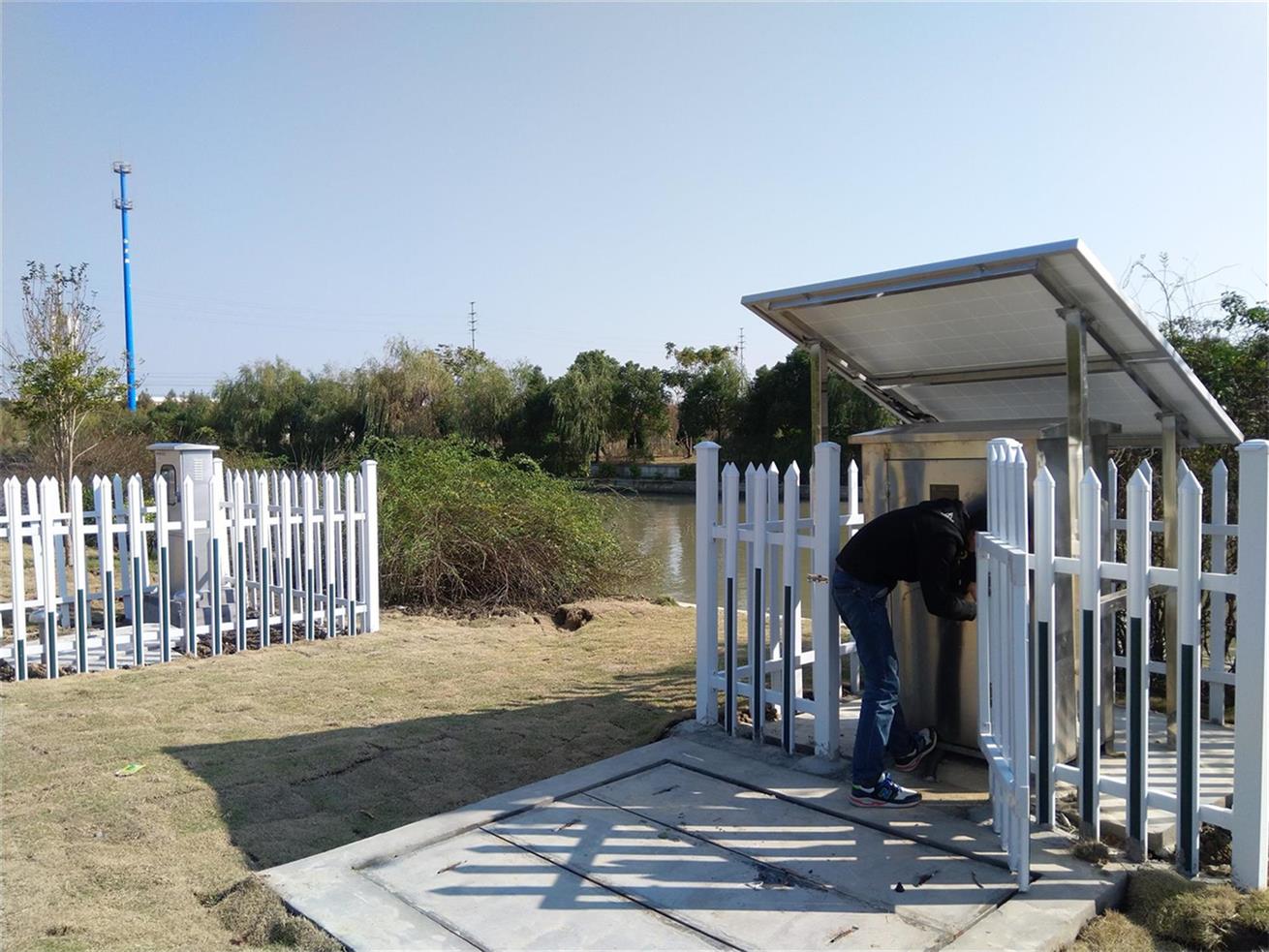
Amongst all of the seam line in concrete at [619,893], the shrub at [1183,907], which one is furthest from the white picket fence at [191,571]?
the shrub at [1183,907]

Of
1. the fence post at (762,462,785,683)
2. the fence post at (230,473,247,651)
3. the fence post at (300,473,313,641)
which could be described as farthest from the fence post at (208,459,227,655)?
the fence post at (762,462,785,683)

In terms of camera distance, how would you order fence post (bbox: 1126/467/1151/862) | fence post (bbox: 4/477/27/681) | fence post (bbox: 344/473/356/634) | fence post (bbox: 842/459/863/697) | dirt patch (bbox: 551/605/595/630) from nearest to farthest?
fence post (bbox: 1126/467/1151/862), fence post (bbox: 842/459/863/697), fence post (bbox: 4/477/27/681), fence post (bbox: 344/473/356/634), dirt patch (bbox: 551/605/595/630)

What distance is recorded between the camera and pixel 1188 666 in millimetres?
3422

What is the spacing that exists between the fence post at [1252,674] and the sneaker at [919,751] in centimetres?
154

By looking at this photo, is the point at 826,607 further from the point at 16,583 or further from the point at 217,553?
the point at 16,583

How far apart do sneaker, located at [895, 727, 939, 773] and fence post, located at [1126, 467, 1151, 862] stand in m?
1.20

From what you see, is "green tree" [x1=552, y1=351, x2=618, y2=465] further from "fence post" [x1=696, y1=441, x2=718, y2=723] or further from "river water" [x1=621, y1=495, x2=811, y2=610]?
"fence post" [x1=696, y1=441, x2=718, y2=723]

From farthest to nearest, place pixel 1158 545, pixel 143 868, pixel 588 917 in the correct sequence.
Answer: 1. pixel 1158 545
2. pixel 143 868
3. pixel 588 917

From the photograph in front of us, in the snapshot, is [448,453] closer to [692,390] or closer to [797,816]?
[797,816]

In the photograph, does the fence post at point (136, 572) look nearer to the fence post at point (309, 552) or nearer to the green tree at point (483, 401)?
the fence post at point (309, 552)

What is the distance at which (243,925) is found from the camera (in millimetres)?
3359

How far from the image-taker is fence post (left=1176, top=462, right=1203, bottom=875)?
3342mm

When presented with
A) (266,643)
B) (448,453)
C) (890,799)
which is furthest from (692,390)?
(890,799)

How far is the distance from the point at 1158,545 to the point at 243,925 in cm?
644
